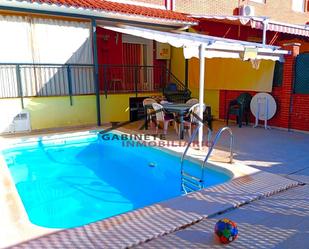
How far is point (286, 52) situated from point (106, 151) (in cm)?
759

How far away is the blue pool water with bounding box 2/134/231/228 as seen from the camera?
6168mm

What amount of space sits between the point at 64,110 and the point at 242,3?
14.7m

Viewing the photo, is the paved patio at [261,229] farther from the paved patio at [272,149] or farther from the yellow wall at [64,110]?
the yellow wall at [64,110]

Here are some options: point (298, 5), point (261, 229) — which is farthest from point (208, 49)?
point (298, 5)

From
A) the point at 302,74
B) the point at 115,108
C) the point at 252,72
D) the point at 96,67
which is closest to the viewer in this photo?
the point at 302,74

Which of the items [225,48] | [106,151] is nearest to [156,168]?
[106,151]

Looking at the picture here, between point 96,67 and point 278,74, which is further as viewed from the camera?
point 96,67

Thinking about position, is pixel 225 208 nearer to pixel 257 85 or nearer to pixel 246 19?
pixel 257 85

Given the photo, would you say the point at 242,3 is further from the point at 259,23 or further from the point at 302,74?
the point at 302,74

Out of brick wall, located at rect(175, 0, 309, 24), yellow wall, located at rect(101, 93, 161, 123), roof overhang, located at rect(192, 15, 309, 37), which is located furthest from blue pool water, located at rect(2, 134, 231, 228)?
brick wall, located at rect(175, 0, 309, 24)

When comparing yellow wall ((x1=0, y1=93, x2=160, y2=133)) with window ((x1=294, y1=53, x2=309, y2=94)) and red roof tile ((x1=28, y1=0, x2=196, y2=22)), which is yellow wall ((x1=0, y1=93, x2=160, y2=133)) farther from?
window ((x1=294, y1=53, x2=309, y2=94))

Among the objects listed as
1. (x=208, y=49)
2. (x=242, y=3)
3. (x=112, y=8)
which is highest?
(x=242, y=3)

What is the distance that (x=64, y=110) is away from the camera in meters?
12.4

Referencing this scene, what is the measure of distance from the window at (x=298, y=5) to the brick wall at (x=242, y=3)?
15.0 inches
